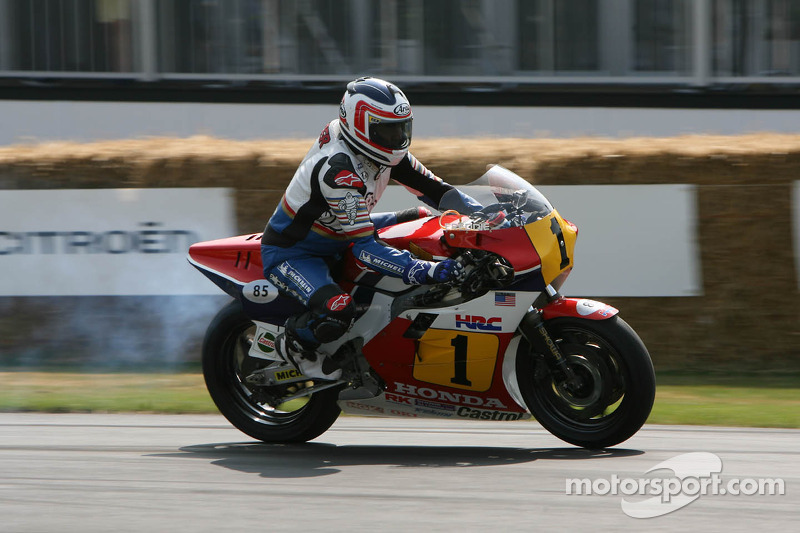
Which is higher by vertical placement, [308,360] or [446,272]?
[446,272]

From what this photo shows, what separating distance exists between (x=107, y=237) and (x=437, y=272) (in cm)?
435

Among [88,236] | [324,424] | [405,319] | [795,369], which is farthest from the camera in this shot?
[88,236]

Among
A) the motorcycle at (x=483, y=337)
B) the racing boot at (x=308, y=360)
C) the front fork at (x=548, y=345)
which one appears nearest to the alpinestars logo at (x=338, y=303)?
the motorcycle at (x=483, y=337)

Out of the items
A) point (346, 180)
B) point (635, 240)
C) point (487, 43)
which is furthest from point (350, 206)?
point (487, 43)

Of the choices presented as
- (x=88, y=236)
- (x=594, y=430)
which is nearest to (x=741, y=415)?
(x=594, y=430)

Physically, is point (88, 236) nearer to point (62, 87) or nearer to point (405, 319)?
point (405, 319)

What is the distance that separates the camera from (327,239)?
5531 mm

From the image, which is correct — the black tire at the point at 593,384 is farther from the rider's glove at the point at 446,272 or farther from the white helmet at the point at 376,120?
the white helmet at the point at 376,120

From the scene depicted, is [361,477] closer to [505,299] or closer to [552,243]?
[505,299]

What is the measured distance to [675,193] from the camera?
8172mm

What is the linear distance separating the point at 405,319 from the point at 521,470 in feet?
3.23

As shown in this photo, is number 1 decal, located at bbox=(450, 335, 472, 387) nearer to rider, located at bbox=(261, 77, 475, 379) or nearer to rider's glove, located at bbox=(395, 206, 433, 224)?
rider, located at bbox=(261, 77, 475, 379)

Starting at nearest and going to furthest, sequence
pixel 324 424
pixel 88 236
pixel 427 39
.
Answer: pixel 324 424
pixel 88 236
pixel 427 39

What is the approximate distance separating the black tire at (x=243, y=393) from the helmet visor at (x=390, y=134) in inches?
50.4
